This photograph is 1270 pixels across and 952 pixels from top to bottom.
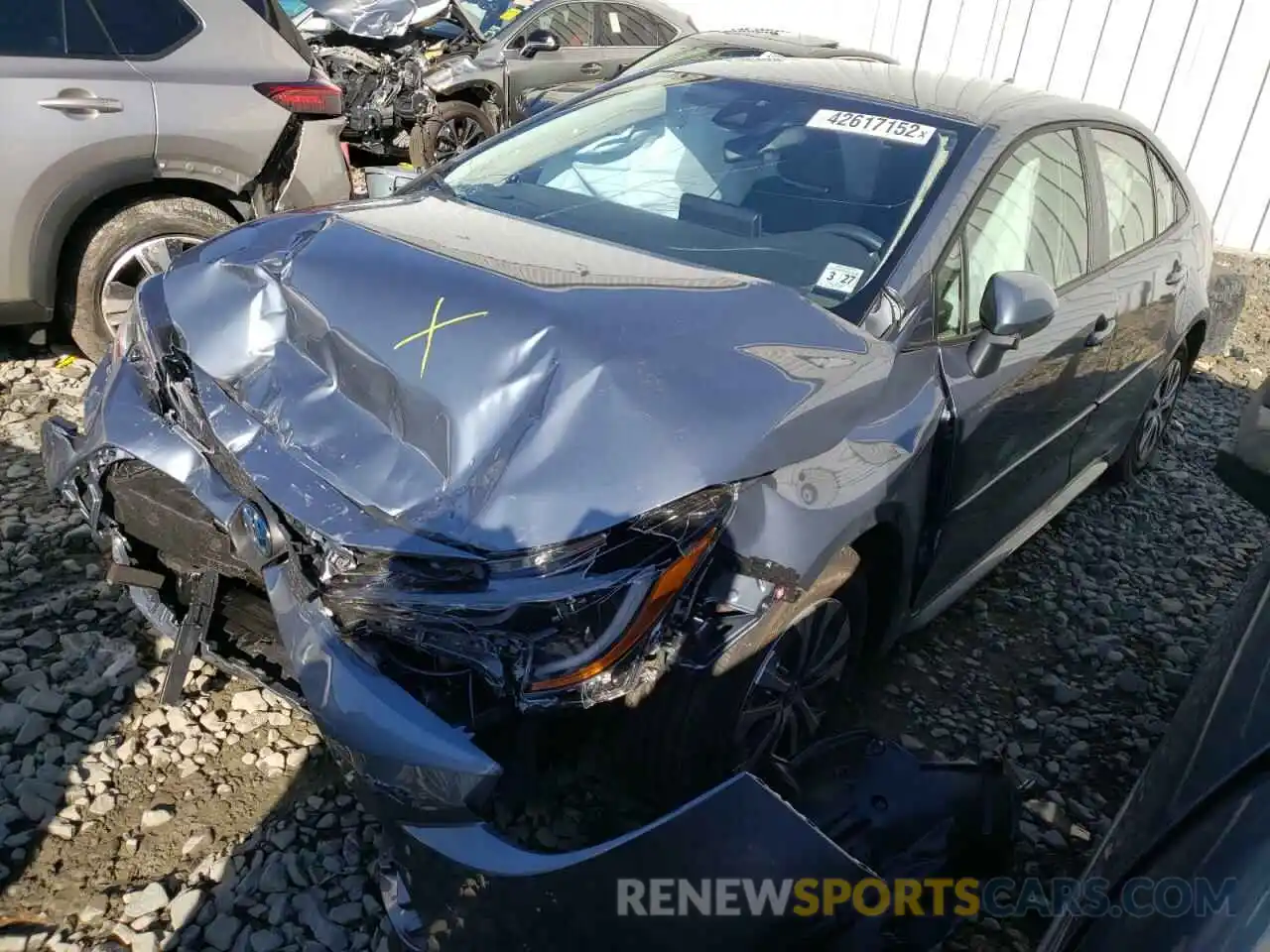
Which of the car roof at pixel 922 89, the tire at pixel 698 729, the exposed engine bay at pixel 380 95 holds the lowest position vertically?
the exposed engine bay at pixel 380 95

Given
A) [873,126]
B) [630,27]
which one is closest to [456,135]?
[630,27]

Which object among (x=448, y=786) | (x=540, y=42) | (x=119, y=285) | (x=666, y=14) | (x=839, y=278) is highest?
(x=839, y=278)

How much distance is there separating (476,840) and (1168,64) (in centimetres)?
983

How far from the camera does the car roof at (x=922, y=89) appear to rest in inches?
116

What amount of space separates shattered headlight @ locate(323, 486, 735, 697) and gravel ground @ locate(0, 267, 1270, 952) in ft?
1.70

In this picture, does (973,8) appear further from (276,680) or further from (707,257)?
(276,680)

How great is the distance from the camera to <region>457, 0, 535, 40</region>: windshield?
342 inches

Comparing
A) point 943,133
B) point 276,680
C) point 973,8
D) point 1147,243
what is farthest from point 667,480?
point 973,8

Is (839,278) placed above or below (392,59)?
above

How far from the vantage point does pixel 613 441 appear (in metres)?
1.89

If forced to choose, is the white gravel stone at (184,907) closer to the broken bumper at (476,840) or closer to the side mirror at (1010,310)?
the broken bumper at (476,840)

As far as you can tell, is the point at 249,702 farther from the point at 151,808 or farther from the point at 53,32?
the point at 53,32

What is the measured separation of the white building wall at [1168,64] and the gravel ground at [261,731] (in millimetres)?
6207

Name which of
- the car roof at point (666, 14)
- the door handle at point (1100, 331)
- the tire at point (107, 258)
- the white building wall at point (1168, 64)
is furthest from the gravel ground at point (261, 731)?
the car roof at point (666, 14)
